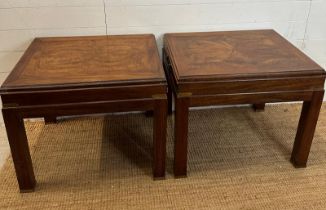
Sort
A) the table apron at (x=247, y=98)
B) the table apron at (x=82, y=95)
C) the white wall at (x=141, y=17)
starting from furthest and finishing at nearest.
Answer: the white wall at (x=141, y=17), the table apron at (x=247, y=98), the table apron at (x=82, y=95)

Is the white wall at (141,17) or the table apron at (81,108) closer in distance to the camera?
the table apron at (81,108)

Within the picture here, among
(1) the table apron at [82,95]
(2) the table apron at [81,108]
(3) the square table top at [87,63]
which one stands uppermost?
(3) the square table top at [87,63]

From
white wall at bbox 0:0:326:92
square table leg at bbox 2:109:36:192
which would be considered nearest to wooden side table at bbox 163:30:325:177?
white wall at bbox 0:0:326:92

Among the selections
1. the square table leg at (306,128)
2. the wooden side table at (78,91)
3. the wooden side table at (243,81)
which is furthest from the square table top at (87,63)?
the square table leg at (306,128)

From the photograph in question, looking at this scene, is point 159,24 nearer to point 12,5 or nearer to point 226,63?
point 226,63

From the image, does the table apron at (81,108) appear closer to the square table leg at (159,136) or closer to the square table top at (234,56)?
the square table leg at (159,136)

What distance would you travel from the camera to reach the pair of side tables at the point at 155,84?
109 cm

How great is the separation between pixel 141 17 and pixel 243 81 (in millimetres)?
611

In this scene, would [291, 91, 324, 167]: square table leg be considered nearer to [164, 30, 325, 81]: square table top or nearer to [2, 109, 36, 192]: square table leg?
[164, 30, 325, 81]: square table top

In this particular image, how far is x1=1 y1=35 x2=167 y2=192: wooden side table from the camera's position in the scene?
1.07m

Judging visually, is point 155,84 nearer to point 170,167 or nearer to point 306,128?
point 170,167

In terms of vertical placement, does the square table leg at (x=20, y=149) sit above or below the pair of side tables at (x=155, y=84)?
below

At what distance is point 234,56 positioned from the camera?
50.7 inches

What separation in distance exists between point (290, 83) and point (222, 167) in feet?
1.43
